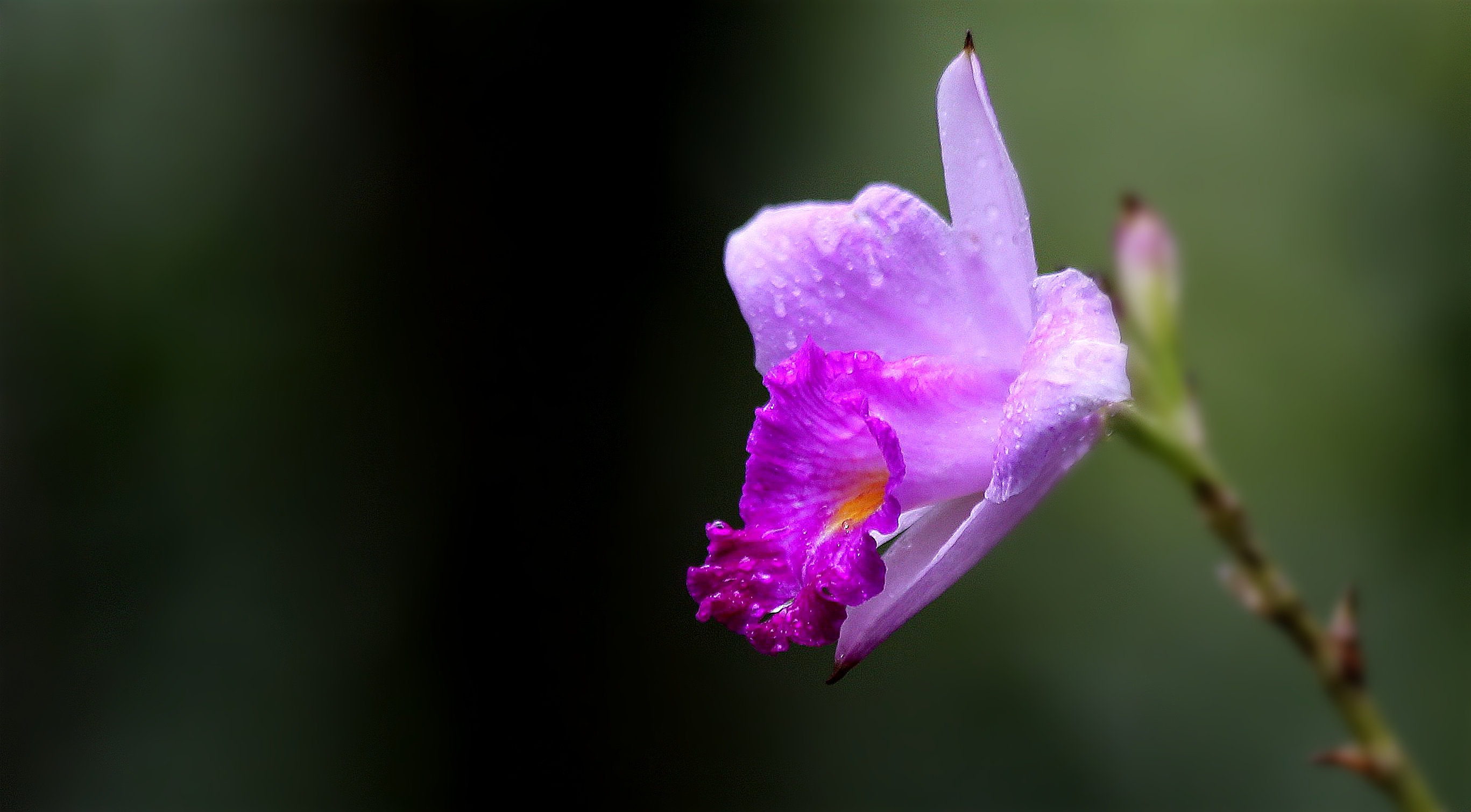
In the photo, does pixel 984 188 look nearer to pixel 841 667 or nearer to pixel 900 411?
pixel 900 411

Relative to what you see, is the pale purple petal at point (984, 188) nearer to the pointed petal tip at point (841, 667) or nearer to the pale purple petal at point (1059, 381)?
the pale purple petal at point (1059, 381)

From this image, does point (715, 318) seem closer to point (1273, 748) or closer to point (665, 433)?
point (665, 433)

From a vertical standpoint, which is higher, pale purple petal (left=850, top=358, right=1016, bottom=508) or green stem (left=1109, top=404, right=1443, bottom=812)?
pale purple petal (left=850, top=358, right=1016, bottom=508)

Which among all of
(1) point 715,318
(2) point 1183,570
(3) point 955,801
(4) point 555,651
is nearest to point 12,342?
(4) point 555,651

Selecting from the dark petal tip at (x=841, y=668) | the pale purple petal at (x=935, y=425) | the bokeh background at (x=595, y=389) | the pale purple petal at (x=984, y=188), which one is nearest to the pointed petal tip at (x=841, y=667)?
the dark petal tip at (x=841, y=668)

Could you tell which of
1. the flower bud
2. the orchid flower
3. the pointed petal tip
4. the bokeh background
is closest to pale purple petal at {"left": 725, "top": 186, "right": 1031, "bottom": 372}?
the orchid flower

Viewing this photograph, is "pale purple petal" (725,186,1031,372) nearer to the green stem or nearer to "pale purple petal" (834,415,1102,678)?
"pale purple petal" (834,415,1102,678)

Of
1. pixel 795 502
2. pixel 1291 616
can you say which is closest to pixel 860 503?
pixel 795 502

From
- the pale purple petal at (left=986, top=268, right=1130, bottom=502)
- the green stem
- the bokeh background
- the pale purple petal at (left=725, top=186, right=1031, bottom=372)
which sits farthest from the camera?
the bokeh background
